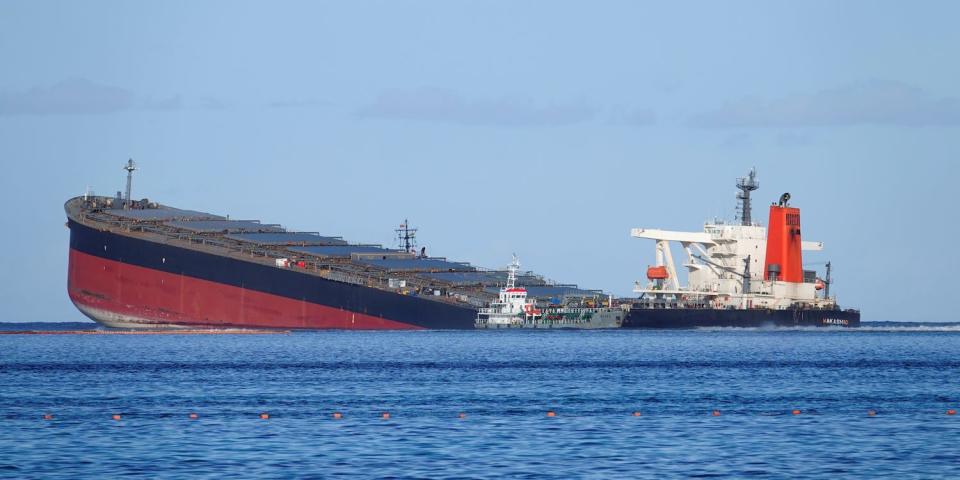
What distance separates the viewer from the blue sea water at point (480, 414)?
35.3 metres

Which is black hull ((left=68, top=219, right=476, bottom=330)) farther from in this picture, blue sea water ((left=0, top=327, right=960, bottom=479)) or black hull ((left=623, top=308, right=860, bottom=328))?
blue sea water ((left=0, top=327, right=960, bottom=479))

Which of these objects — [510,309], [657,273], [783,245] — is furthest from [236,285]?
[783,245]

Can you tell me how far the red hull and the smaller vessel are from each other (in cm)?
691

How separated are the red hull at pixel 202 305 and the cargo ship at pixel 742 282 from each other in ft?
71.6

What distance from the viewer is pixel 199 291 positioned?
115m

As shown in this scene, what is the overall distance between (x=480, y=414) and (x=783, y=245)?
3187 inches

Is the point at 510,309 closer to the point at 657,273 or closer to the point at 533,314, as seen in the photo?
the point at 533,314

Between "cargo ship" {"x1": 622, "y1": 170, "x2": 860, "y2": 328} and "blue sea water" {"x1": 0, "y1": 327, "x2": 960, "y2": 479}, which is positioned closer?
"blue sea water" {"x1": 0, "y1": 327, "x2": 960, "y2": 479}

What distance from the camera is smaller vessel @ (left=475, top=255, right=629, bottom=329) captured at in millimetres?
120188

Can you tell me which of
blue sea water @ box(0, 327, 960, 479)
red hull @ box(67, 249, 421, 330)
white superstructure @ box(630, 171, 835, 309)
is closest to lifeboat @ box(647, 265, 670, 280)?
Answer: white superstructure @ box(630, 171, 835, 309)

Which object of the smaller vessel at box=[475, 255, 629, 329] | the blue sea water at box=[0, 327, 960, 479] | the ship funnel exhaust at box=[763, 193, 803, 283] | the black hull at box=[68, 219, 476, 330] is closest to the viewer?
the blue sea water at box=[0, 327, 960, 479]

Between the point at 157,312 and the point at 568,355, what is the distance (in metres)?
44.9

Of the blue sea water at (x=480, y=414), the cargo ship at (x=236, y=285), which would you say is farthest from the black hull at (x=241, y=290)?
the blue sea water at (x=480, y=414)

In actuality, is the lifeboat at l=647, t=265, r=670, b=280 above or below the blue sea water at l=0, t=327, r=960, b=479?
above
